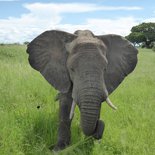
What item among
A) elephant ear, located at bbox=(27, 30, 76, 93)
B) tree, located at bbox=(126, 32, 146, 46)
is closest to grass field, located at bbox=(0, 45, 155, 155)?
elephant ear, located at bbox=(27, 30, 76, 93)

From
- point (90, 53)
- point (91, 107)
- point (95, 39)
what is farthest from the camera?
point (95, 39)

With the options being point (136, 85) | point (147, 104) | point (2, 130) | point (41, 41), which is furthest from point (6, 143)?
point (136, 85)

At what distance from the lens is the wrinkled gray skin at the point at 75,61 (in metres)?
5.50

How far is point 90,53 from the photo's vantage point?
552 centimetres

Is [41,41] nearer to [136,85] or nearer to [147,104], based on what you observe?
[147,104]

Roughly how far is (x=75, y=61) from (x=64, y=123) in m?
1.23

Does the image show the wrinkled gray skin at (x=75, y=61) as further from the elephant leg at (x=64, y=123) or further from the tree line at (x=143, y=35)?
the tree line at (x=143, y=35)

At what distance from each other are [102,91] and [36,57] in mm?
1581

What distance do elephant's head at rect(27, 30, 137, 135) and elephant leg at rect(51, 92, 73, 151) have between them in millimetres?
272

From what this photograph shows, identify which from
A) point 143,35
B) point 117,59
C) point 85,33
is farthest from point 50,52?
point 143,35

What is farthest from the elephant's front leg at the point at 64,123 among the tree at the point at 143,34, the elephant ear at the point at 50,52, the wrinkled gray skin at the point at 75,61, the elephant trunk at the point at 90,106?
the tree at the point at 143,34

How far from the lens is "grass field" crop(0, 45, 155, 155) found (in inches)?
250

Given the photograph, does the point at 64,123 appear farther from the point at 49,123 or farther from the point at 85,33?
the point at 85,33

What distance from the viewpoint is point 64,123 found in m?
6.47
